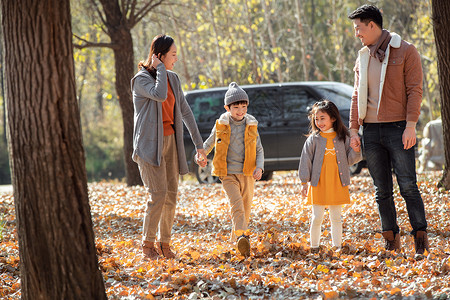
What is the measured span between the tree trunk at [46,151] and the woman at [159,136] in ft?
5.78

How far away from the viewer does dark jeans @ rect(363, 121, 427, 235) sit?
17.7ft

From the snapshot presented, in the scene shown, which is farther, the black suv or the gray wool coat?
the black suv

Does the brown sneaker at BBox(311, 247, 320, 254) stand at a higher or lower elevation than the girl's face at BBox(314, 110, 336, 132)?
lower

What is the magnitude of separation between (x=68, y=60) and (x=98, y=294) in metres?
1.43

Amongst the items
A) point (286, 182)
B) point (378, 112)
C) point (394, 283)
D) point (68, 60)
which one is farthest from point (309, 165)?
point (286, 182)

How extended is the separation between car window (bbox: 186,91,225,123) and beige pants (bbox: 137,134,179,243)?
7344 mm

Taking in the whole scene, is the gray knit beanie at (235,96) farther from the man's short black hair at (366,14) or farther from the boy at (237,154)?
the man's short black hair at (366,14)

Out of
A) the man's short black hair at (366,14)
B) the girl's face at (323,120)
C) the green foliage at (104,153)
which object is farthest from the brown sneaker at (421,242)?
the green foliage at (104,153)

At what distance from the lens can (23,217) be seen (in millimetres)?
3852

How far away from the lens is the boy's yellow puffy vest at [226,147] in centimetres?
612

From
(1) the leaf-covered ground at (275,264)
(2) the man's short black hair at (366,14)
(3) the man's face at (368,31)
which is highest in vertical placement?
(2) the man's short black hair at (366,14)

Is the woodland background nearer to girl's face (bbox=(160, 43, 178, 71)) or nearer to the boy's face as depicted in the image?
the boy's face

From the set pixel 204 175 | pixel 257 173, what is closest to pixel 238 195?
pixel 257 173

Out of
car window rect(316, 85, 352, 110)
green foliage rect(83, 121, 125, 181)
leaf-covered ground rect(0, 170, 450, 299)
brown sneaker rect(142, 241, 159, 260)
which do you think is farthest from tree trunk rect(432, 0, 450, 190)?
green foliage rect(83, 121, 125, 181)
